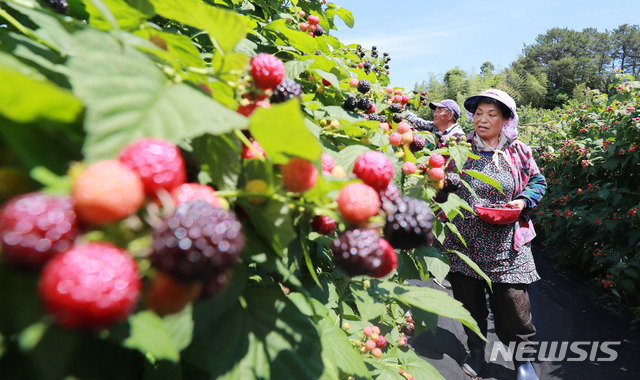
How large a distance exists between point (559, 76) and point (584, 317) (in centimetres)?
5599

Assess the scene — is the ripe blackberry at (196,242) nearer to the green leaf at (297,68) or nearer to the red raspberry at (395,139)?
the green leaf at (297,68)

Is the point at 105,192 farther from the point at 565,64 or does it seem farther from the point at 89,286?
the point at 565,64

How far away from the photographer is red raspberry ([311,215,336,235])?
65 centimetres

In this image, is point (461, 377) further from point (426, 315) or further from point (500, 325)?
point (426, 315)

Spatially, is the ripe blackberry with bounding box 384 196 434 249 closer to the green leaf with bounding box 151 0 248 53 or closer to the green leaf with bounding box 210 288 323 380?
the green leaf with bounding box 210 288 323 380

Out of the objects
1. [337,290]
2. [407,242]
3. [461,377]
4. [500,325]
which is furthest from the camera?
[461,377]

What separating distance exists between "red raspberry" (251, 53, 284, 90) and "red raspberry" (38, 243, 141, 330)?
41cm

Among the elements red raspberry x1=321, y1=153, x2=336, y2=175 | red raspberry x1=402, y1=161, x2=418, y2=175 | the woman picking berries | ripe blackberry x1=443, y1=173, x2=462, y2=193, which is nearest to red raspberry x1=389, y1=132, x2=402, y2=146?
red raspberry x1=402, y1=161, x2=418, y2=175

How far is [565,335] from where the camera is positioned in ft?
14.0

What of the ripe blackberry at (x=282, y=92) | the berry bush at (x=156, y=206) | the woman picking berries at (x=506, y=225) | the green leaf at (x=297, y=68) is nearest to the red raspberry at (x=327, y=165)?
the berry bush at (x=156, y=206)

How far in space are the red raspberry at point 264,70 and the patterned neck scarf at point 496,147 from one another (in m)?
2.66

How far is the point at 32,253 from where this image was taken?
0.33 m

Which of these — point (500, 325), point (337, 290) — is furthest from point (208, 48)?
point (500, 325)

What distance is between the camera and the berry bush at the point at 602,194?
4.42m
